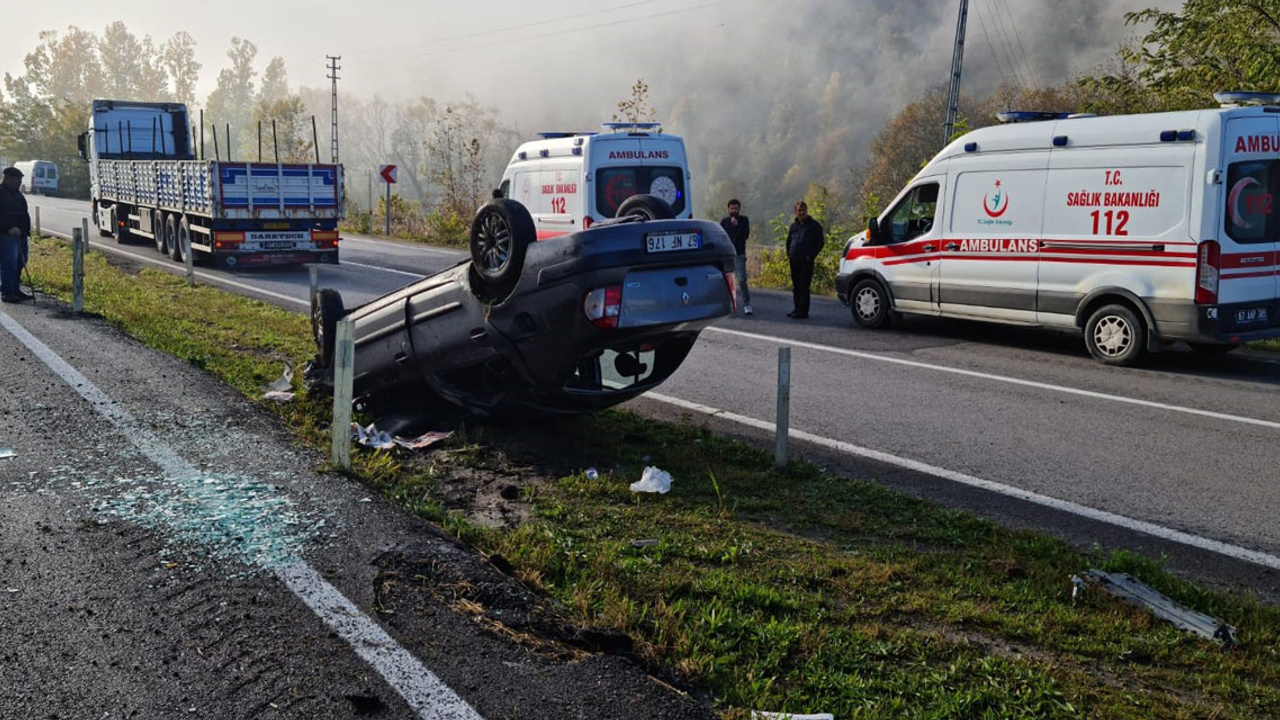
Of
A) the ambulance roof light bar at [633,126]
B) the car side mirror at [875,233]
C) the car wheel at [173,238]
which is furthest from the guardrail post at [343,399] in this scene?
the car wheel at [173,238]

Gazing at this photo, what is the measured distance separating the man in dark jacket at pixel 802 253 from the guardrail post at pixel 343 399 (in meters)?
9.04

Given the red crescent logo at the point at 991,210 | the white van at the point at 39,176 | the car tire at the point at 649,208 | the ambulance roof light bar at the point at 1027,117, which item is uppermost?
the white van at the point at 39,176

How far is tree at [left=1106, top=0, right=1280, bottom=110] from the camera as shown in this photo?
53.1ft

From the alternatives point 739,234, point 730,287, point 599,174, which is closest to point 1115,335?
point 739,234

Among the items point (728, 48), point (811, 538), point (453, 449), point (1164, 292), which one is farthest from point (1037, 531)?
point (728, 48)

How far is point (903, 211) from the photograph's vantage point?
520 inches

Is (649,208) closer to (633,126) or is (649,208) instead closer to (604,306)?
(604,306)

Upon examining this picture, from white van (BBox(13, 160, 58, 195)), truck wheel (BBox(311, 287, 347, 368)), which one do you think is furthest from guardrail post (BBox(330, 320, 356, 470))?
white van (BBox(13, 160, 58, 195))

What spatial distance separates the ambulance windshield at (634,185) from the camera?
50.0 feet

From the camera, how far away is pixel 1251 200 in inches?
403

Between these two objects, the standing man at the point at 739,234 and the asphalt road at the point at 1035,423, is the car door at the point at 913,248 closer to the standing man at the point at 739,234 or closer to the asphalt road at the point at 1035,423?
the asphalt road at the point at 1035,423

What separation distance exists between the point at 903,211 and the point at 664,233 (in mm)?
7950

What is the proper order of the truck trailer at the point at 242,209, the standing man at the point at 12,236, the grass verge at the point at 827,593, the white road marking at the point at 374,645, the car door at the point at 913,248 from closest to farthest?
the white road marking at the point at 374,645 < the grass verge at the point at 827,593 < the car door at the point at 913,248 < the standing man at the point at 12,236 < the truck trailer at the point at 242,209

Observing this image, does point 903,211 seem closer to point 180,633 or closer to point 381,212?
point 180,633
